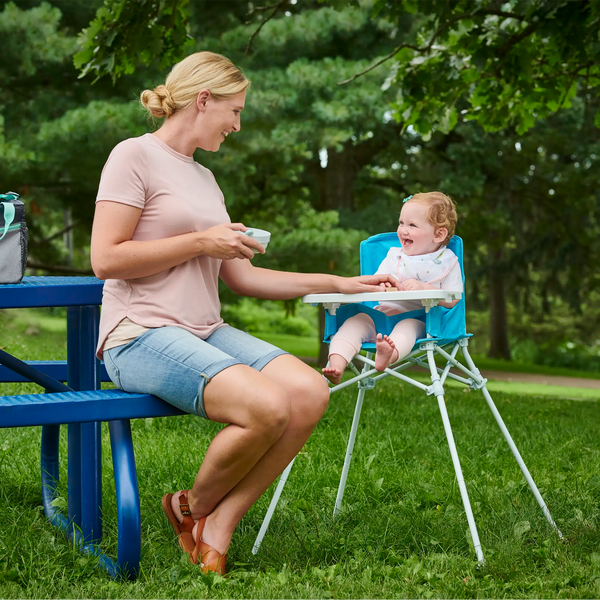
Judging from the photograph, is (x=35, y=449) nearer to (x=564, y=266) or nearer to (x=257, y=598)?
(x=257, y=598)

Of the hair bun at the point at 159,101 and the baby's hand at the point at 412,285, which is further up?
the hair bun at the point at 159,101

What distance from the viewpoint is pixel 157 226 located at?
8.23ft

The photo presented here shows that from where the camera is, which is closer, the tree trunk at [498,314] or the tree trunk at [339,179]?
the tree trunk at [339,179]

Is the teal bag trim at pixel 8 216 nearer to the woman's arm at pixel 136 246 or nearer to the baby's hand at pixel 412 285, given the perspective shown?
the woman's arm at pixel 136 246

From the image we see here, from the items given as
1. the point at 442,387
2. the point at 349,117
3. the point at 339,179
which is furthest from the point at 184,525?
the point at 339,179

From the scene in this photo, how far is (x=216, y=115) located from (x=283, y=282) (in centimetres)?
62

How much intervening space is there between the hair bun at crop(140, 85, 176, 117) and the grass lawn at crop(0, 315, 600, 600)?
1.43 meters

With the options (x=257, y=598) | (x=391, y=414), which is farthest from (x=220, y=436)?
(x=391, y=414)

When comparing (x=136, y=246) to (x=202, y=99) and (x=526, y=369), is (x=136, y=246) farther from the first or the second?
(x=526, y=369)

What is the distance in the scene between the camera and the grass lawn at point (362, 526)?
2.32 meters

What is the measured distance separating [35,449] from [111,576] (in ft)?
5.27

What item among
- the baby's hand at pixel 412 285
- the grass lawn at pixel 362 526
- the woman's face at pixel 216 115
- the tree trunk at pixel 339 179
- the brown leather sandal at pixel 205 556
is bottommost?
the grass lawn at pixel 362 526

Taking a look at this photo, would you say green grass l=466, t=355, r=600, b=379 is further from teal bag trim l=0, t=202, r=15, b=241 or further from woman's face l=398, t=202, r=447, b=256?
teal bag trim l=0, t=202, r=15, b=241

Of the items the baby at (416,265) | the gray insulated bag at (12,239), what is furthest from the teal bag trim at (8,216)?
the baby at (416,265)
